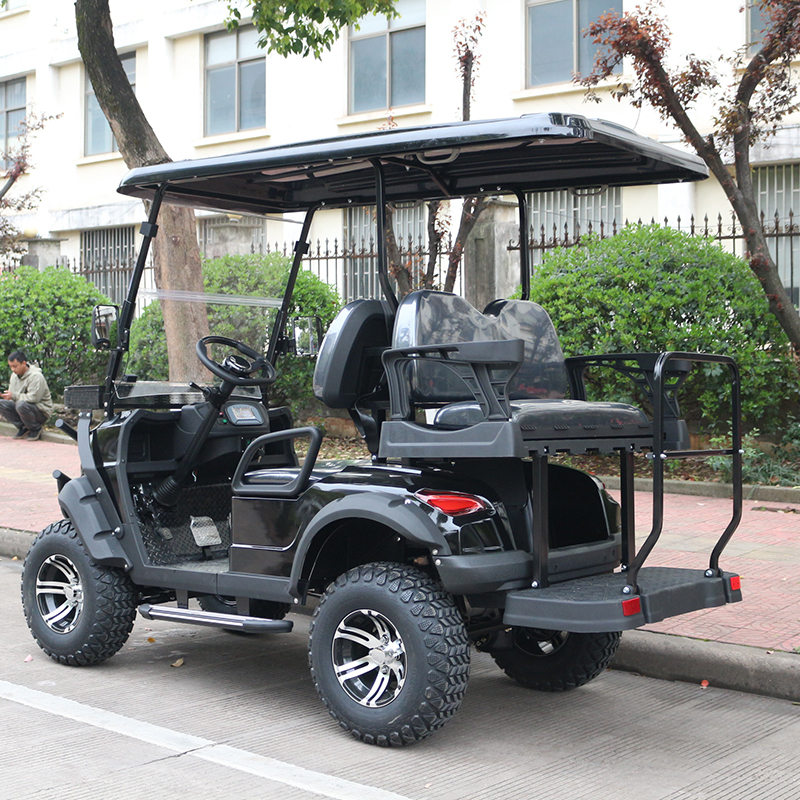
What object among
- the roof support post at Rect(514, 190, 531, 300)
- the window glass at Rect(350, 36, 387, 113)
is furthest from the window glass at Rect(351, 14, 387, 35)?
the roof support post at Rect(514, 190, 531, 300)

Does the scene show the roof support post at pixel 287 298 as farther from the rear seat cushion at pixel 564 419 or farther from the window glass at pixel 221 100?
the window glass at pixel 221 100

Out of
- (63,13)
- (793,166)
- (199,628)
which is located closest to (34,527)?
(199,628)

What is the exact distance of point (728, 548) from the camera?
7379 millimetres

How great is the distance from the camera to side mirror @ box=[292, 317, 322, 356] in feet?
19.0

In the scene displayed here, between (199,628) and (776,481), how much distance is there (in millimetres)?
5476

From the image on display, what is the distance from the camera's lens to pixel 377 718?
13.5 ft

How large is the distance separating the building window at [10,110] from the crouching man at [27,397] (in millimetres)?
10717

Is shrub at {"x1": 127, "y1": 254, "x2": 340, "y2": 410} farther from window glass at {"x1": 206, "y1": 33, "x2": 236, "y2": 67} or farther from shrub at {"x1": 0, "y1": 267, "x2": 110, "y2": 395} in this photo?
window glass at {"x1": 206, "y1": 33, "x2": 236, "y2": 67}

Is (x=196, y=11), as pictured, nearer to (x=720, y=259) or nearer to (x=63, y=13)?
(x=63, y=13)

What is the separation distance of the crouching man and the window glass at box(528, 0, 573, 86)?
8.39 metres

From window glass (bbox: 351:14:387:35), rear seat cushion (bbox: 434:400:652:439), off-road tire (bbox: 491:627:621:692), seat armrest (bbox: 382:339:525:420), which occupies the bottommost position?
off-road tire (bbox: 491:627:621:692)

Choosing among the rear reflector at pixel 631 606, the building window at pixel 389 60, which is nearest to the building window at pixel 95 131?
the building window at pixel 389 60

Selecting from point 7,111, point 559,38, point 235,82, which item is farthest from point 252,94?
point 7,111

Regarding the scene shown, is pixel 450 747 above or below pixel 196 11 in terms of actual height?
below
